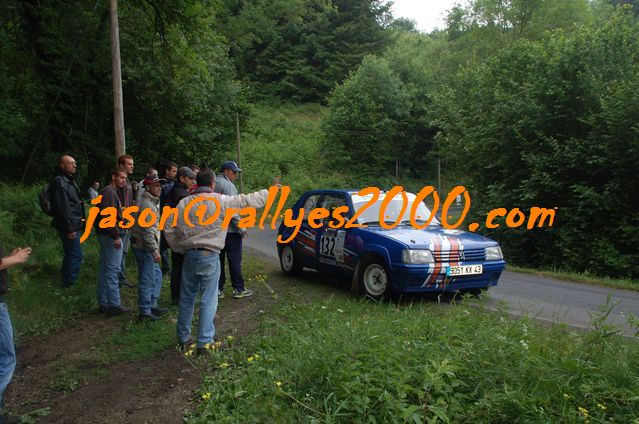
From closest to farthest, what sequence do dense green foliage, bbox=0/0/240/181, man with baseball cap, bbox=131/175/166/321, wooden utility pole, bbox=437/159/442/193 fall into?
man with baseball cap, bbox=131/175/166/321
dense green foliage, bbox=0/0/240/181
wooden utility pole, bbox=437/159/442/193

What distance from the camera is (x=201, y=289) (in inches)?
205

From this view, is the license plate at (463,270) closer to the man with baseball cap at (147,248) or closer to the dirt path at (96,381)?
the dirt path at (96,381)

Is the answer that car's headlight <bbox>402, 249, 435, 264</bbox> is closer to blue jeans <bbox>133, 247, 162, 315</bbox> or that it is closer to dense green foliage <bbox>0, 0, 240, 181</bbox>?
blue jeans <bbox>133, 247, 162, 315</bbox>

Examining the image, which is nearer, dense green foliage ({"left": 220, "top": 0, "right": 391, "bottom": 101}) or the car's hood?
the car's hood

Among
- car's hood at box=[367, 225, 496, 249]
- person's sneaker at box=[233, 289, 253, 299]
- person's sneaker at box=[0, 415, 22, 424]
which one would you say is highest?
car's hood at box=[367, 225, 496, 249]

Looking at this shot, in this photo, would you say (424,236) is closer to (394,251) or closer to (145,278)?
(394,251)

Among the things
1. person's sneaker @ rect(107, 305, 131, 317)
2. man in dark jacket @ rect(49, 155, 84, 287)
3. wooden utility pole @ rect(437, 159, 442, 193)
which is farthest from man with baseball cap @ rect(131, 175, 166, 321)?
wooden utility pole @ rect(437, 159, 442, 193)

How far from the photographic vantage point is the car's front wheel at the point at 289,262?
912cm

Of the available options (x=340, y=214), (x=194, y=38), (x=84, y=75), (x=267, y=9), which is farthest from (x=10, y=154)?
(x=267, y=9)

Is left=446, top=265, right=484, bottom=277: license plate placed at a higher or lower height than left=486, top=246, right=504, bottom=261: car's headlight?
lower

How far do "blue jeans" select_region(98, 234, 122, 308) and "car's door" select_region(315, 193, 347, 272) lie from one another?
3104 mm

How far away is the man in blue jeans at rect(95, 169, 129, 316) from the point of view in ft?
21.3

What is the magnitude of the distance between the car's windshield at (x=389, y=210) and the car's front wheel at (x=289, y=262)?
183cm

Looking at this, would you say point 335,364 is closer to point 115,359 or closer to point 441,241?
point 115,359
